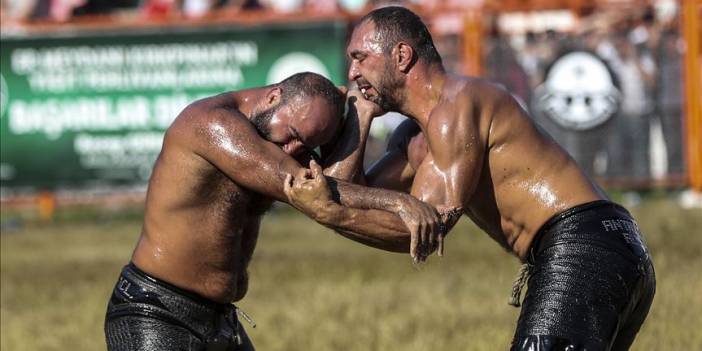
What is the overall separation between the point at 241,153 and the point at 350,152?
0.66 meters

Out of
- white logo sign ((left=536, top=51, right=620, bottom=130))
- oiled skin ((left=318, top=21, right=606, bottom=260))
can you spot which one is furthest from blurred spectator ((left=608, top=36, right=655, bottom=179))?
oiled skin ((left=318, top=21, right=606, bottom=260))

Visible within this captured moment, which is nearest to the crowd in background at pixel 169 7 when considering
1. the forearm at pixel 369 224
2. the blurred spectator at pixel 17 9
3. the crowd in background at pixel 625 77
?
the blurred spectator at pixel 17 9

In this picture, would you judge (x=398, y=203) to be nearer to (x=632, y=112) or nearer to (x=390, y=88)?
(x=390, y=88)

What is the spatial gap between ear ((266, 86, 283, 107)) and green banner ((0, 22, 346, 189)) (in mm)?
10902

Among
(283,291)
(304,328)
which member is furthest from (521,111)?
(283,291)

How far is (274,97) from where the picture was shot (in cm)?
598

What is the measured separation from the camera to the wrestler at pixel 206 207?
582cm

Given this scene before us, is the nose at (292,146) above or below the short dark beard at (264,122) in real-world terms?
below

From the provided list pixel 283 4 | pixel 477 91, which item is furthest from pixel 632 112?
pixel 477 91

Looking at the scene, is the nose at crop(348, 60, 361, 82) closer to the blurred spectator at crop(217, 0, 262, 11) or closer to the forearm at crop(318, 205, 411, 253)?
the forearm at crop(318, 205, 411, 253)

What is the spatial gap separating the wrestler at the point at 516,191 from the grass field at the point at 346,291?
283 centimetres

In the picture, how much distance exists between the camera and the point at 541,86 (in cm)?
1691

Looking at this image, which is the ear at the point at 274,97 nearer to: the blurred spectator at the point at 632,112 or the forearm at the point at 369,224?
the forearm at the point at 369,224

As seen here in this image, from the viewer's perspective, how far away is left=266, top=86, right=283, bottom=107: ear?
596 centimetres
